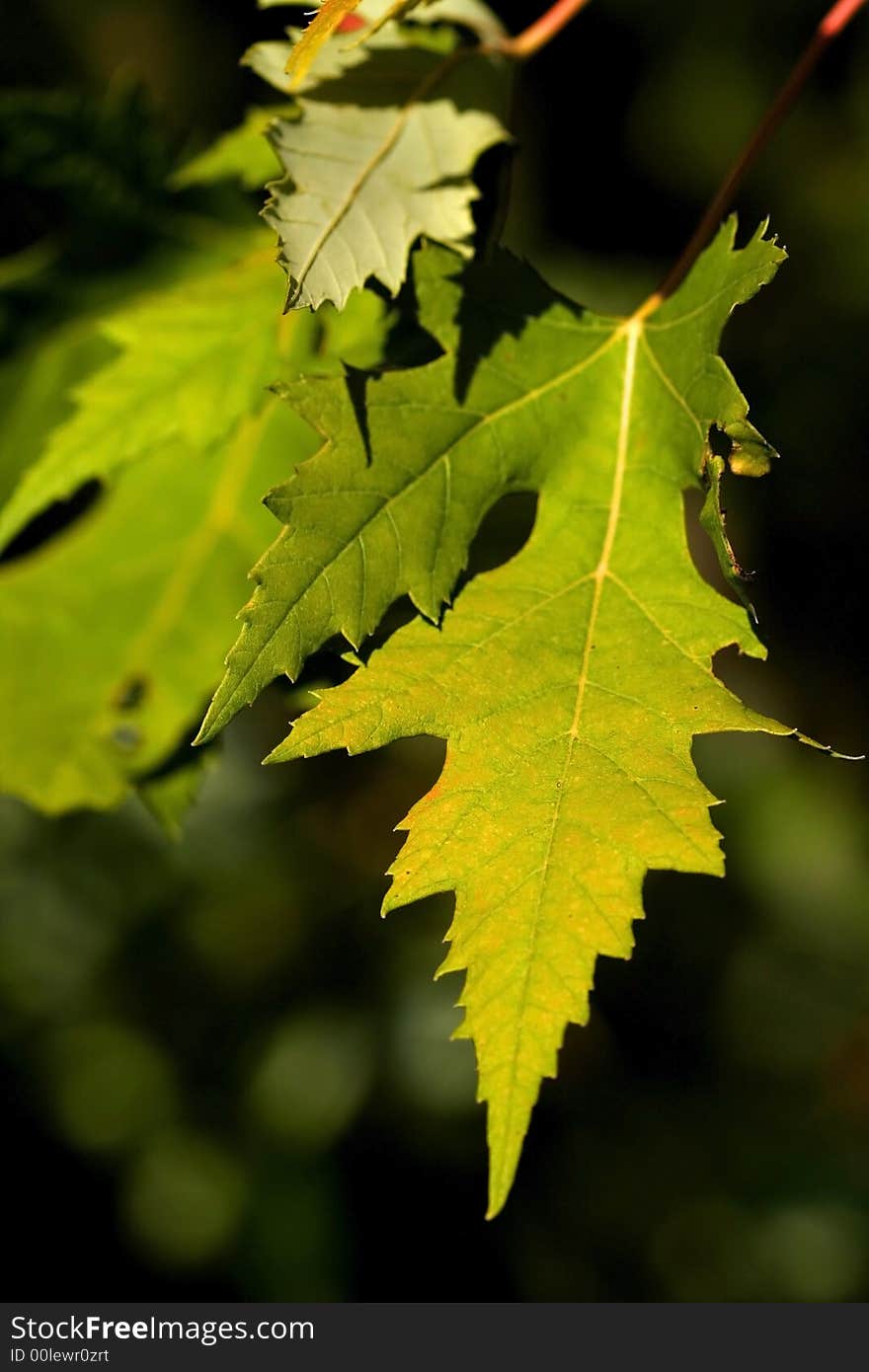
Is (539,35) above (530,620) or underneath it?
above

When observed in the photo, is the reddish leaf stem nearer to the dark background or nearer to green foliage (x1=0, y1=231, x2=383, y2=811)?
green foliage (x1=0, y1=231, x2=383, y2=811)

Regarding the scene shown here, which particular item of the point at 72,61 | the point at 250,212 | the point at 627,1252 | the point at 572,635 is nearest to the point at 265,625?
the point at 572,635

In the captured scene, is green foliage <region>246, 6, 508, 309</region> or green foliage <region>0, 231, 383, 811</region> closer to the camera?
green foliage <region>246, 6, 508, 309</region>

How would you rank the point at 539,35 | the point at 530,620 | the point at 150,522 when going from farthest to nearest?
the point at 150,522, the point at 539,35, the point at 530,620

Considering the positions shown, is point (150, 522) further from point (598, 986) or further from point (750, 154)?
point (598, 986)

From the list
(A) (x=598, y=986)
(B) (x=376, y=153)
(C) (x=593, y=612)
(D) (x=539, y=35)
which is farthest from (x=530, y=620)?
(A) (x=598, y=986)

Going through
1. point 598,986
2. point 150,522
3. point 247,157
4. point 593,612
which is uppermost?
point 247,157

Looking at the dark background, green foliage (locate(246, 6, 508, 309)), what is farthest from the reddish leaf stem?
the dark background

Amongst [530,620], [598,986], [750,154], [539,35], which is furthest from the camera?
[598,986]
